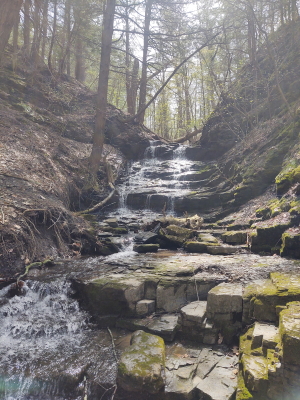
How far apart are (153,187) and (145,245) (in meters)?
5.70

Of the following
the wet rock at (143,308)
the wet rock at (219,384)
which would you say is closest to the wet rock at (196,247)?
the wet rock at (143,308)

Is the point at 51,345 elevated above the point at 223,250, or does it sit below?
below

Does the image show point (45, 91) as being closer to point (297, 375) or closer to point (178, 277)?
point (178, 277)

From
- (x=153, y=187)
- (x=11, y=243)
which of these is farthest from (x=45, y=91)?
(x=11, y=243)

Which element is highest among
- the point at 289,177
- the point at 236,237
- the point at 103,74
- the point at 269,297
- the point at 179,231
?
the point at 103,74

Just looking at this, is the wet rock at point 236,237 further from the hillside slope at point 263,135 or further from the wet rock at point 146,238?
the wet rock at point 146,238

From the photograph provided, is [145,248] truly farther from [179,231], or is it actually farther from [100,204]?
[100,204]

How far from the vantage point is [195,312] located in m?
4.11

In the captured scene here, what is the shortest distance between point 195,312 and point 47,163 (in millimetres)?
7368

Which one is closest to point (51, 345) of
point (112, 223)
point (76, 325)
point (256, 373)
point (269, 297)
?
point (76, 325)

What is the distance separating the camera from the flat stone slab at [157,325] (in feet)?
13.2

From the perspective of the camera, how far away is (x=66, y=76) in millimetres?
17344

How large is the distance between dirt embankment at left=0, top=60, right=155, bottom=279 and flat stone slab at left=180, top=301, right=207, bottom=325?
131 inches

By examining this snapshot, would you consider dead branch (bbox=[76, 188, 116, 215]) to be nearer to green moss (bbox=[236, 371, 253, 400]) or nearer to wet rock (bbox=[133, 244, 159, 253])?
wet rock (bbox=[133, 244, 159, 253])
